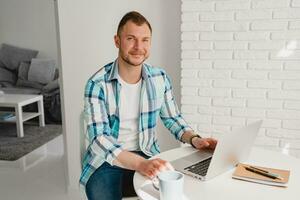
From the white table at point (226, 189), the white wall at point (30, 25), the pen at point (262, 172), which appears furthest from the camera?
the white wall at point (30, 25)

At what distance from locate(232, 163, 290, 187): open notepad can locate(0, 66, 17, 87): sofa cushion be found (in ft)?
15.0

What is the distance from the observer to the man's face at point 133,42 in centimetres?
141

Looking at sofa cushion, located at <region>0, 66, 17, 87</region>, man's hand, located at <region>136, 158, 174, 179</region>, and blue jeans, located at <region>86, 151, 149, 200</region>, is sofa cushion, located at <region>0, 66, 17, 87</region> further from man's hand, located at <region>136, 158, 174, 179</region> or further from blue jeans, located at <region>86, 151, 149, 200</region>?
man's hand, located at <region>136, 158, 174, 179</region>

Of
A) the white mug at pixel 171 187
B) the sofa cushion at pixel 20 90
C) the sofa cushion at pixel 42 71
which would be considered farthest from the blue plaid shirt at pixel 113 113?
the sofa cushion at pixel 42 71

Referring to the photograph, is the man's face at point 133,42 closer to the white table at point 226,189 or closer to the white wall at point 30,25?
the white table at point 226,189

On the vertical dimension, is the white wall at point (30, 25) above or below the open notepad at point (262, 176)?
above

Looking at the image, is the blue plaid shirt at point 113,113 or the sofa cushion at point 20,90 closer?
the blue plaid shirt at point 113,113

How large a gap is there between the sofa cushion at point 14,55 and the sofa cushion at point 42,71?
287 mm

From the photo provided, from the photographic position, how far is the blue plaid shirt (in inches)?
52.0


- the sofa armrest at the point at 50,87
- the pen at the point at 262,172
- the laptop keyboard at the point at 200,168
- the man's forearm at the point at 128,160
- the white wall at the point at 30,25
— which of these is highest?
the white wall at the point at 30,25

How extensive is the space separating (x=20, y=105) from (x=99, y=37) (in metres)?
2.09

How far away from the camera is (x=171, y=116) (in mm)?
1620

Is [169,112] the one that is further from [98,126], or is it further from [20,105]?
[20,105]

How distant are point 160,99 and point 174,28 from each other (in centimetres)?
81
